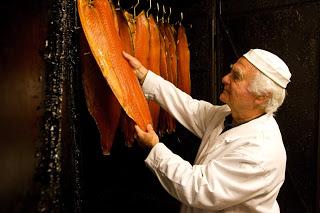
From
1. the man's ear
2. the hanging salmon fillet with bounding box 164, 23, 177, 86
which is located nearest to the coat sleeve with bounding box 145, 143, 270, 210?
the man's ear

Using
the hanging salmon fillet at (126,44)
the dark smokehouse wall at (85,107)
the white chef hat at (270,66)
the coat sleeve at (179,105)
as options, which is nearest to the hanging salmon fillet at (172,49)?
the coat sleeve at (179,105)

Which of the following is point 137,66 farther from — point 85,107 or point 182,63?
point 182,63

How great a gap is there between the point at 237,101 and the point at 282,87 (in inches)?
9.3

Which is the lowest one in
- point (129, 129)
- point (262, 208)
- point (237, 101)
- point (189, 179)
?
point (262, 208)

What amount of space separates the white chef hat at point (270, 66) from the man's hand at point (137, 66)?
535 mm

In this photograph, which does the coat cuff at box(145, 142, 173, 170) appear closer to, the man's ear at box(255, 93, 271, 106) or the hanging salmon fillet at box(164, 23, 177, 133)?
the man's ear at box(255, 93, 271, 106)

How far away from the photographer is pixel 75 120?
46.1 inches

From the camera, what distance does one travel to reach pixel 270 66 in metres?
1.54

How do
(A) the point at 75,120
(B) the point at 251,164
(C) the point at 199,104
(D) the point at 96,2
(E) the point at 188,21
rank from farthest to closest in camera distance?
(E) the point at 188,21
(C) the point at 199,104
(B) the point at 251,164
(D) the point at 96,2
(A) the point at 75,120

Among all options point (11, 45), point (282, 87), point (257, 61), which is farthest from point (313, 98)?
point (11, 45)

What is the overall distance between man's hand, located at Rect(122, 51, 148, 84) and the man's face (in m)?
0.44

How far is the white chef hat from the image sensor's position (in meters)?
1.54

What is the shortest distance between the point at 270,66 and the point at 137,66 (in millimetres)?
654

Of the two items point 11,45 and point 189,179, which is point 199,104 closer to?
point 189,179
